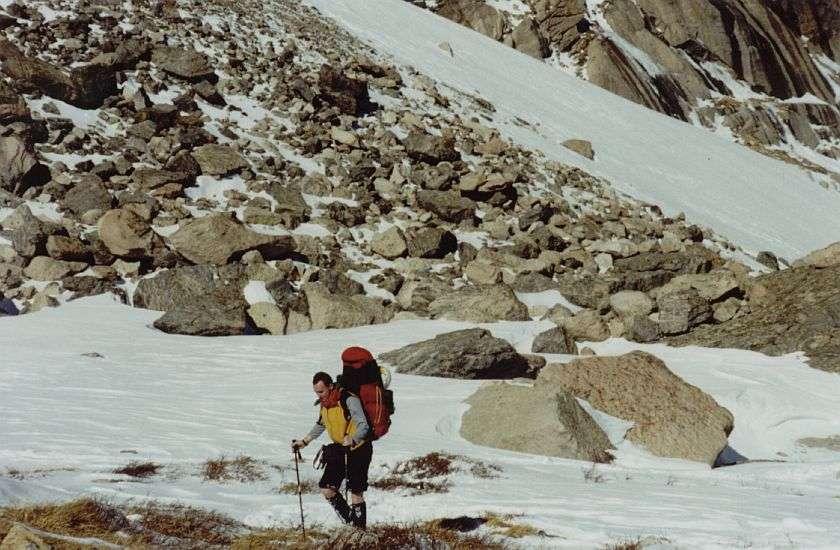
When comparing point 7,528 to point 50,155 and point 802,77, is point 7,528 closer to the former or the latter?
point 50,155

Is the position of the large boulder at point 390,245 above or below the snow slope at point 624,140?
below

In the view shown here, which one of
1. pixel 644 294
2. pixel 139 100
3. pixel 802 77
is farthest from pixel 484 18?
pixel 644 294

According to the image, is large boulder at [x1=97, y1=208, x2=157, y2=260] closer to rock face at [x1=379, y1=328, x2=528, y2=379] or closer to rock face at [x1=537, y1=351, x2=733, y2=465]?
rock face at [x1=379, y1=328, x2=528, y2=379]

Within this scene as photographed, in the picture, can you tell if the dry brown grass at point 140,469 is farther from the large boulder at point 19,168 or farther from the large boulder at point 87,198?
the large boulder at point 19,168

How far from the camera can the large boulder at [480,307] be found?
68.4 feet

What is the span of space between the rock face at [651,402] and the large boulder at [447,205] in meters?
13.3

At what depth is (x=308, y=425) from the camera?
12.1 meters

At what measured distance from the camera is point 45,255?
65.5 ft

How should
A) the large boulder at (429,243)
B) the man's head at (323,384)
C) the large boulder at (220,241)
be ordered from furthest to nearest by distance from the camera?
the large boulder at (429,243) < the large boulder at (220,241) < the man's head at (323,384)

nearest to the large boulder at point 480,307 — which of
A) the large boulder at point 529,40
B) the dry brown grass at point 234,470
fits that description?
the dry brown grass at point 234,470

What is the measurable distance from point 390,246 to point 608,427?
13.0 m

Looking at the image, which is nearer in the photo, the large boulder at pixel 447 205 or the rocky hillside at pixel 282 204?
the rocky hillside at pixel 282 204

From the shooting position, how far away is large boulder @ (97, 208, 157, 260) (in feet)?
67.1

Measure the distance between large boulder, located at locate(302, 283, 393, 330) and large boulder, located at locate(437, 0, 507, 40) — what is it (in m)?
50.2
